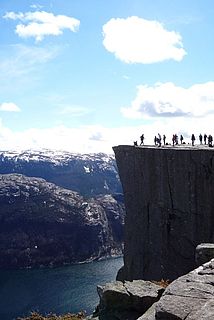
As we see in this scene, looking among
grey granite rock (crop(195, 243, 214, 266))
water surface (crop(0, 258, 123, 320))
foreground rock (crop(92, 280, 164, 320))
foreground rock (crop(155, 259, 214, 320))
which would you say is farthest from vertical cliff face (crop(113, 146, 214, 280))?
foreground rock (crop(155, 259, 214, 320))

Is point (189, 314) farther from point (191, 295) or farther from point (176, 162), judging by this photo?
point (176, 162)

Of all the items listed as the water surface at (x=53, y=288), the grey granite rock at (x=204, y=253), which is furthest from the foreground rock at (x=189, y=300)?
the water surface at (x=53, y=288)

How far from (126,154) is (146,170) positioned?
7.23 meters

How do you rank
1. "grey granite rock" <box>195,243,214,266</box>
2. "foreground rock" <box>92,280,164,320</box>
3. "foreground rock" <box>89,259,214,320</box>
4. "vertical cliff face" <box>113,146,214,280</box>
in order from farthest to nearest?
"vertical cliff face" <box>113,146,214,280</box>
"grey granite rock" <box>195,243,214,266</box>
"foreground rock" <box>92,280,164,320</box>
"foreground rock" <box>89,259,214,320</box>

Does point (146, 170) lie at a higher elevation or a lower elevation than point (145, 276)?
higher

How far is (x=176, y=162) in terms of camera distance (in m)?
68.2

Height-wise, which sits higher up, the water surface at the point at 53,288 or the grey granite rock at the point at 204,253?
the grey granite rock at the point at 204,253

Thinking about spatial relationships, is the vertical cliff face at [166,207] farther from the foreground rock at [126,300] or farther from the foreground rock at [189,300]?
the foreground rock at [189,300]

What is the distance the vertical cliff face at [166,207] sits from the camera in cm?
6506

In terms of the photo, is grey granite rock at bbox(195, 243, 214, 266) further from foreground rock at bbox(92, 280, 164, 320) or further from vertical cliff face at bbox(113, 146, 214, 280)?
vertical cliff face at bbox(113, 146, 214, 280)

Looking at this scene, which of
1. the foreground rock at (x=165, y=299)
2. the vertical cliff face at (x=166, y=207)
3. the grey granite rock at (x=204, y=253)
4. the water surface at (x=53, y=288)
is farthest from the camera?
the water surface at (x=53, y=288)

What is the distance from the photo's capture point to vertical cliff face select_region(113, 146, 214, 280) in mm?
65062

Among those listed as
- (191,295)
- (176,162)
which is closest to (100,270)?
(176,162)

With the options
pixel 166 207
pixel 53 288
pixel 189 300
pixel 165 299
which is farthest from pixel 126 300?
pixel 53 288
